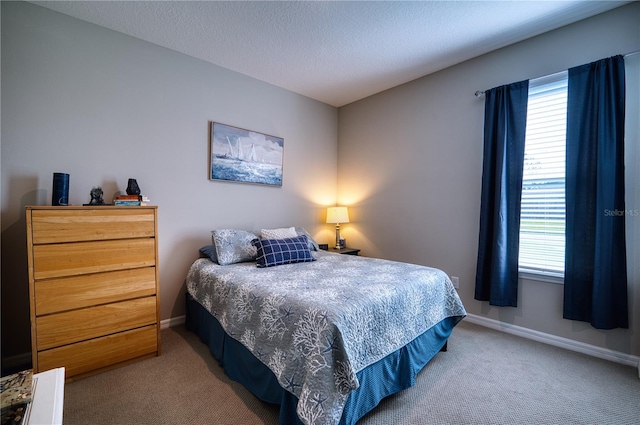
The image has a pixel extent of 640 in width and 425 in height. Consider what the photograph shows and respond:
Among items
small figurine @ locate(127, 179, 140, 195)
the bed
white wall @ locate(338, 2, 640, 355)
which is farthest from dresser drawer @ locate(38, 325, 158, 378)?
white wall @ locate(338, 2, 640, 355)

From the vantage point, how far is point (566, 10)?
216cm

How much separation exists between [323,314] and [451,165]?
245 cm

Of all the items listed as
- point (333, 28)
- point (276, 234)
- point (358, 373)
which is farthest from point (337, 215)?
point (358, 373)

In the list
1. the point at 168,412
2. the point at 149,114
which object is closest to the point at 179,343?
the point at 168,412

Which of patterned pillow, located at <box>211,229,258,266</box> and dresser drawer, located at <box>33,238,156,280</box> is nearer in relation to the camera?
dresser drawer, located at <box>33,238,156,280</box>

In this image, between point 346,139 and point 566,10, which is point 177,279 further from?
point 566,10

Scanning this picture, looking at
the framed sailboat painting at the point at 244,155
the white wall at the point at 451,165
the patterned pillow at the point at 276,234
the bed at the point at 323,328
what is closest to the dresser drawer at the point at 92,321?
the bed at the point at 323,328

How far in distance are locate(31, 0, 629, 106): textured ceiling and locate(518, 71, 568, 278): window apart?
593mm

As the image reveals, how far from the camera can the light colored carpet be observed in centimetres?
154

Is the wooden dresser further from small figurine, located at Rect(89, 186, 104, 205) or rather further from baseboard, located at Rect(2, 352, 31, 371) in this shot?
baseboard, located at Rect(2, 352, 31, 371)

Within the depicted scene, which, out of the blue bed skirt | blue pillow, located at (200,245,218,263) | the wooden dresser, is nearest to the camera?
the blue bed skirt

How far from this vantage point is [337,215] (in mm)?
3859

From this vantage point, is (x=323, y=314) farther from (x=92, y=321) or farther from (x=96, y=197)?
(x=96, y=197)

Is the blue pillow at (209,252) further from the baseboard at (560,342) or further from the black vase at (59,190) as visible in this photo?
the baseboard at (560,342)
